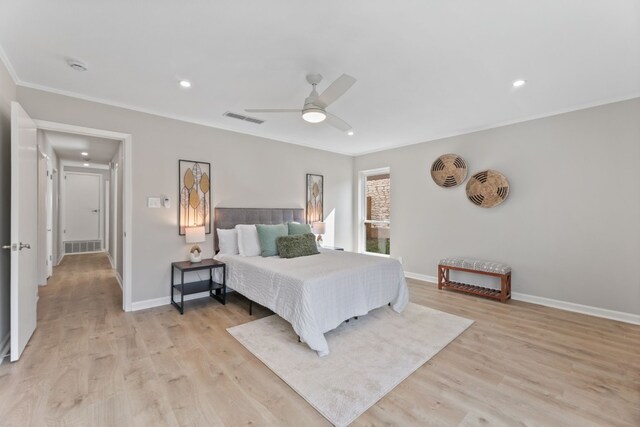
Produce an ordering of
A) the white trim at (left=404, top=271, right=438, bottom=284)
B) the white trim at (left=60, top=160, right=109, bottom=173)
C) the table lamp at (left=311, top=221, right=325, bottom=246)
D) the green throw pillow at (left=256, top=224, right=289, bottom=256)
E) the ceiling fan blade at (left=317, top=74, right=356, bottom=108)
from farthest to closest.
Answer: the white trim at (left=60, top=160, right=109, bottom=173)
the table lamp at (left=311, top=221, right=325, bottom=246)
the white trim at (left=404, top=271, right=438, bottom=284)
the green throw pillow at (left=256, top=224, right=289, bottom=256)
the ceiling fan blade at (left=317, top=74, right=356, bottom=108)

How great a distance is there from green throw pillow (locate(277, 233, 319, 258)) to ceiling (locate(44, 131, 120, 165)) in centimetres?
328

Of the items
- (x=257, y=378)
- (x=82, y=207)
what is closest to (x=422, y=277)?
(x=257, y=378)

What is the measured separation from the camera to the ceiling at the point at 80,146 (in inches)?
191

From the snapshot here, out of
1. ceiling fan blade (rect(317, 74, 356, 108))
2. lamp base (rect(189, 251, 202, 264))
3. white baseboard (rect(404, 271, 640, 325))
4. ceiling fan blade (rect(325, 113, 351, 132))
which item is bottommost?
white baseboard (rect(404, 271, 640, 325))

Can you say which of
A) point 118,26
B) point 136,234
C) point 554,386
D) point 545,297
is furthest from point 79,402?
point 545,297

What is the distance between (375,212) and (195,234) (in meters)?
3.93

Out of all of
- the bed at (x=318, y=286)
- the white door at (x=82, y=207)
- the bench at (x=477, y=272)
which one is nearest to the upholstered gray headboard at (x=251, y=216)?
the bed at (x=318, y=286)

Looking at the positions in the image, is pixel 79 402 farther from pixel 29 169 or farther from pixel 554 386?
pixel 554 386

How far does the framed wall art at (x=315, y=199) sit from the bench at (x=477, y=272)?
249 cm

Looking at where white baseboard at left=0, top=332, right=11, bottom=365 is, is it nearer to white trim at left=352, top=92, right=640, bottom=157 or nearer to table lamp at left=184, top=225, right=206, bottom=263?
table lamp at left=184, top=225, right=206, bottom=263

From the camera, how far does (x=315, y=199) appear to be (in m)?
5.91

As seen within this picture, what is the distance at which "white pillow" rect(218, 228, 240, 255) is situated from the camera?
4.28m

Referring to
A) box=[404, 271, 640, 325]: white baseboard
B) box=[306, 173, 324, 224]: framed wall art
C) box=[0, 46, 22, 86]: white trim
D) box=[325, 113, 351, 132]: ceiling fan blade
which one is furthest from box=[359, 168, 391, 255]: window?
box=[0, 46, 22, 86]: white trim

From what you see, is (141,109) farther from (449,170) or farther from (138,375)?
(449,170)
